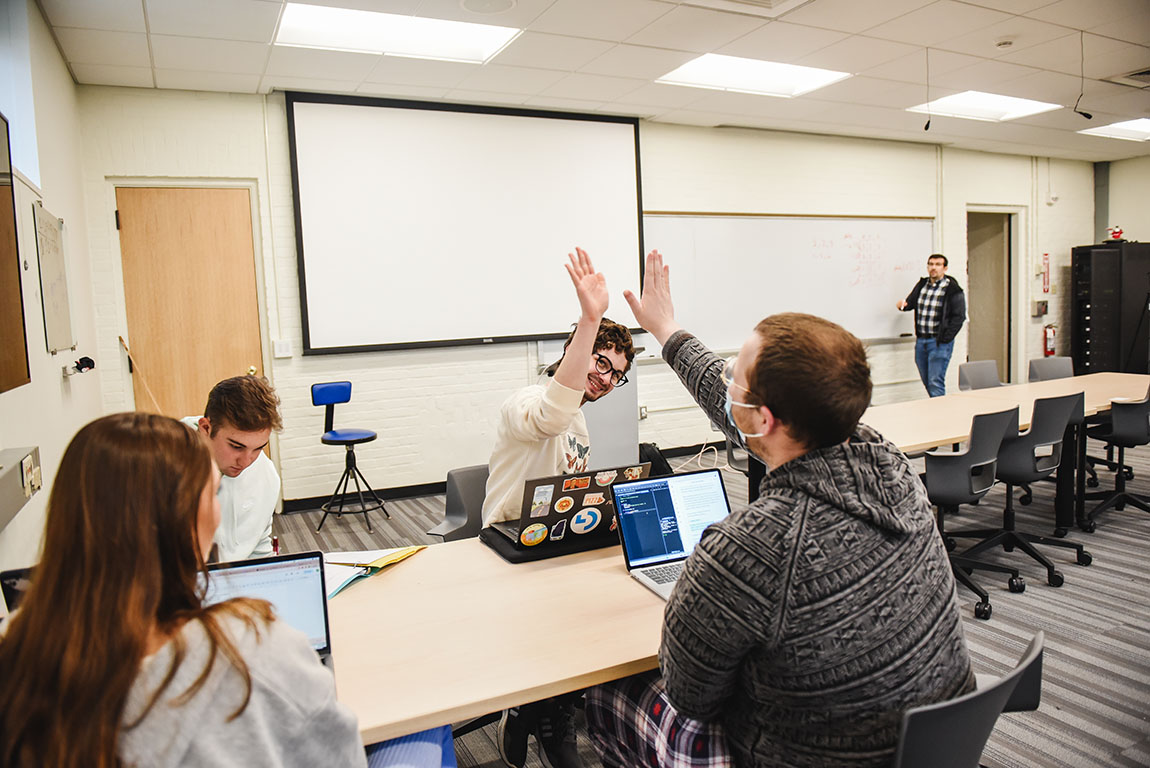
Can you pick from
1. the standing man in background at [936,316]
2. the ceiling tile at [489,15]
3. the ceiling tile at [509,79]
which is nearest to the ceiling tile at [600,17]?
the ceiling tile at [489,15]

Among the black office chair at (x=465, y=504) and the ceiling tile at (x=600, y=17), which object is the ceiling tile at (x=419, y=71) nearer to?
the ceiling tile at (x=600, y=17)

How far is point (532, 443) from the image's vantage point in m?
2.29

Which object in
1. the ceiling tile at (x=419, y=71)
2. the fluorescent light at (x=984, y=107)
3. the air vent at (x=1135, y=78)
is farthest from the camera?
the fluorescent light at (x=984, y=107)

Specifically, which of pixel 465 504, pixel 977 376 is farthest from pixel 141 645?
pixel 977 376

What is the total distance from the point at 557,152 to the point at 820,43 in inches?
80.5

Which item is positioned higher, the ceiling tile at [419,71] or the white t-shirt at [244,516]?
the ceiling tile at [419,71]

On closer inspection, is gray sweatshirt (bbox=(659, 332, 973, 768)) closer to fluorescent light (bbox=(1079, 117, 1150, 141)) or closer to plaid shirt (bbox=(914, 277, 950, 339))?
plaid shirt (bbox=(914, 277, 950, 339))

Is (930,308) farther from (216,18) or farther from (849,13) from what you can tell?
(216,18)

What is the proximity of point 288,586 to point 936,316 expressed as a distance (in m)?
7.08

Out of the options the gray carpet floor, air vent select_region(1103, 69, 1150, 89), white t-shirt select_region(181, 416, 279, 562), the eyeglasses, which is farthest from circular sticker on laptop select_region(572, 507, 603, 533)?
air vent select_region(1103, 69, 1150, 89)

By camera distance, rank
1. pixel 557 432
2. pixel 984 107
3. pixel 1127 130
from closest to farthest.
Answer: pixel 557 432
pixel 984 107
pixel 1127 130

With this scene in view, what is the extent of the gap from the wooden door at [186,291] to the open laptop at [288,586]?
3.87m

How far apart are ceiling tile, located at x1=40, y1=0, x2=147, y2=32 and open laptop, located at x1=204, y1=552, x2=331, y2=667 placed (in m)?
3.23

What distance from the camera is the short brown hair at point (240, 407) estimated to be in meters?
1.91
